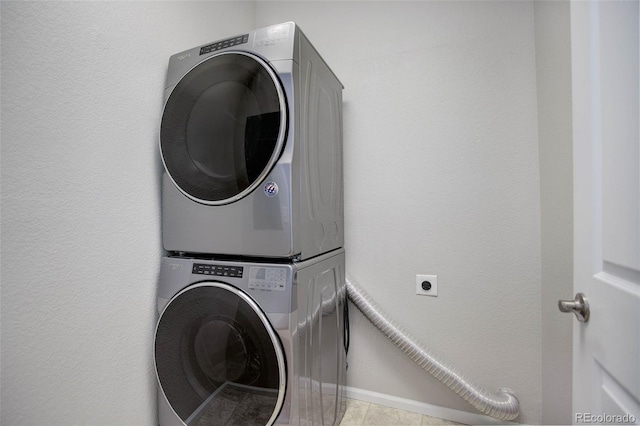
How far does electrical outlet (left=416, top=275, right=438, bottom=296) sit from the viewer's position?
1462 millimetres

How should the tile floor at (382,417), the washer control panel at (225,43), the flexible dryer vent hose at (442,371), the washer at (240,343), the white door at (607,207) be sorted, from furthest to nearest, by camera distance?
the tile floor at (382,417)
the flexible dryer vent hose at (442,371)
the washer control panel at (225,43)
the washer at (240,343)
the white door at (607,207)

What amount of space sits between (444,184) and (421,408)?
116 cm

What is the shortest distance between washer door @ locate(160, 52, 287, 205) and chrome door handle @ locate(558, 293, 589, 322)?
911 mm

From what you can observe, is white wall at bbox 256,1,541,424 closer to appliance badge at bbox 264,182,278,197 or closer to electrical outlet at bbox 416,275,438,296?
electrical outlet at bbox 416,275,438,296

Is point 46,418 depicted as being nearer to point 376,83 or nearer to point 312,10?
point 376,83

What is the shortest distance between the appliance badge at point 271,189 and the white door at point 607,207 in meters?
0.84

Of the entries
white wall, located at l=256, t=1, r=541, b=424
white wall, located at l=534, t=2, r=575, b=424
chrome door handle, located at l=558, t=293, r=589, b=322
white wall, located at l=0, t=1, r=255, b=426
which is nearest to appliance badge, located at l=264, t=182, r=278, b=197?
white wall, located at l=0, t=1, r=255, b=426

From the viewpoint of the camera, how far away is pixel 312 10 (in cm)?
171

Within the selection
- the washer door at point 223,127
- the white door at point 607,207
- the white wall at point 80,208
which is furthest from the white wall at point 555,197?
the white wall at point 80,208

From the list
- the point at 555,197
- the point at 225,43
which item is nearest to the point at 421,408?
the point at 555,197

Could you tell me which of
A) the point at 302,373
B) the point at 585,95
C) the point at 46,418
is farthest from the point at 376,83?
the point at 46,418

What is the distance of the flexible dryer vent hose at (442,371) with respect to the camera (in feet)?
4.22

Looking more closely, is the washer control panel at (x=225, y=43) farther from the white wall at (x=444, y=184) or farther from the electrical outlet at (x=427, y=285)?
the electrical outlet at (x=427, y=285)

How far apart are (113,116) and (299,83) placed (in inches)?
25.8
